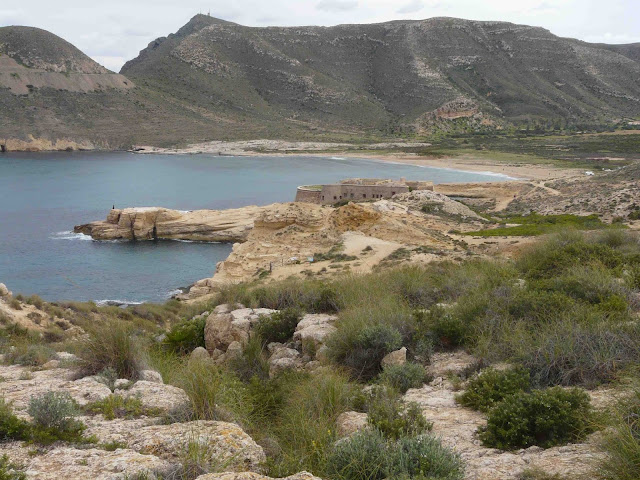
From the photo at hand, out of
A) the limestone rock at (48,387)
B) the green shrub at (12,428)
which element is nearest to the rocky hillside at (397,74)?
the limestone rock at (48,387)

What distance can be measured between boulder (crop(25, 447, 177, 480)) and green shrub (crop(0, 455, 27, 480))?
0.06m

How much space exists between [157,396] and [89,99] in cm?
10817

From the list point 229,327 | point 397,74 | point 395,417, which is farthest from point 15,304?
point 397,74

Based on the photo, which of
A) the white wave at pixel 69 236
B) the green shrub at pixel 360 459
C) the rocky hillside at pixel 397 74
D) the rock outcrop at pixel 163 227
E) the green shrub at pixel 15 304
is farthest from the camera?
the rocky hillside at pixel 397 74

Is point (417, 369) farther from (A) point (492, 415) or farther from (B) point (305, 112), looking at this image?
(B) point (305, 112)

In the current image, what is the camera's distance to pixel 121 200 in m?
54.3

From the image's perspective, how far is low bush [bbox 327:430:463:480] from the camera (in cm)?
367

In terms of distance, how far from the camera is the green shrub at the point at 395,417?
14.7 feet

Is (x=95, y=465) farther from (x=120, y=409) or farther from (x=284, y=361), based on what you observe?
(x=284, y=361)

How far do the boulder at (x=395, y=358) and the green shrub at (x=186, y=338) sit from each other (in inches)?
Answer: 173

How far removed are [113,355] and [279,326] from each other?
11.0 feet

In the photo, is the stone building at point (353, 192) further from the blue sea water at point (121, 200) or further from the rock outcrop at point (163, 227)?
the blue sea water at point (121, 200)

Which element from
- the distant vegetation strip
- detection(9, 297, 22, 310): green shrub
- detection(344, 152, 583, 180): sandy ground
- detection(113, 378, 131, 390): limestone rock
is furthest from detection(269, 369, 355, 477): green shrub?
detection(344, 152, 583, 180): sandy ground

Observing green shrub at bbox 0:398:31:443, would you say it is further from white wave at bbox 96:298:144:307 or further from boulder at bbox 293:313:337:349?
white wave at bbox 96:298:144:307
